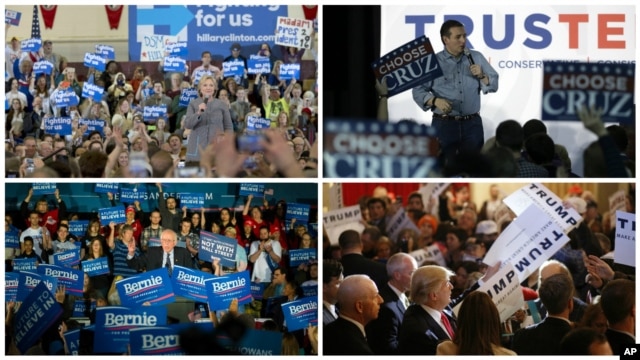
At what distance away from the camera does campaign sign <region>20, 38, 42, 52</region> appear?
421cm

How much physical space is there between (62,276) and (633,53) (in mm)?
2664

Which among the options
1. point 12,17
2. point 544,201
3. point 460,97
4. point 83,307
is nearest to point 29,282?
point 83,307

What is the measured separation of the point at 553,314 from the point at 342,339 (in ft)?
3.03

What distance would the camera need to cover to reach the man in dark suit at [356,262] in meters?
4.20

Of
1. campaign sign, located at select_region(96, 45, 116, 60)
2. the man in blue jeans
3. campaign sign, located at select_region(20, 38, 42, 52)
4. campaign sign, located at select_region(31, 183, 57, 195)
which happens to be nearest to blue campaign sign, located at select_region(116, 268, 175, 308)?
campaign sign, located at select_region(31, 183, 57, 195)

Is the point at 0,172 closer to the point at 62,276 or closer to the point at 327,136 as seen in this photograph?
the point at 62,276

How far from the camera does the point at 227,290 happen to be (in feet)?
13.9

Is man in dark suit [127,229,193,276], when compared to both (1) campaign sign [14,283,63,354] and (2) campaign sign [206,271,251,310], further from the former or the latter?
(1) campaign sign [14,283,63,354]

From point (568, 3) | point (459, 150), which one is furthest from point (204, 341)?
point (568, 3)

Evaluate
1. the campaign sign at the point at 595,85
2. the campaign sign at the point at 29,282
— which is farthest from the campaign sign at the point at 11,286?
the campaign sign at the point at 595,85

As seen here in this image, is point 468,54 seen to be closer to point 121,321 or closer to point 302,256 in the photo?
point 302,256

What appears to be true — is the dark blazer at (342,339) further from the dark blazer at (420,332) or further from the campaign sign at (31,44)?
the campaign sign at (31,44)

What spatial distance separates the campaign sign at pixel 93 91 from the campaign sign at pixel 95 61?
0.27 feet

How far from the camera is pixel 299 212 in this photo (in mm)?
4199
